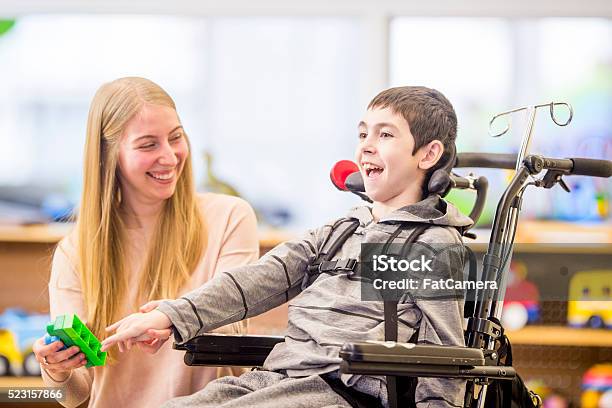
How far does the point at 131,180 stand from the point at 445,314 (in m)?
0.72

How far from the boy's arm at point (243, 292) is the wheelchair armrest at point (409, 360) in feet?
1.13

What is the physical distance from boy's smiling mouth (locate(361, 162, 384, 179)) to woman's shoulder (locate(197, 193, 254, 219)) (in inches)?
14.5

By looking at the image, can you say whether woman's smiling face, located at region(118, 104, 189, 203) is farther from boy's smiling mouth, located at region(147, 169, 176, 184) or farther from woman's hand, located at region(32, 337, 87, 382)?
woman's hand, located at region(32, 337, 87, 382)

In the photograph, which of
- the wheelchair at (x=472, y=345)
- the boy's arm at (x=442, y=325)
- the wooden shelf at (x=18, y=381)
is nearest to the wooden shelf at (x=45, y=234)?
the wooden shelf at (x=18, y=381)

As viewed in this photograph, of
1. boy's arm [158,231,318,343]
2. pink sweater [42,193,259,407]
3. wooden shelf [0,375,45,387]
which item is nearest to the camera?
boy's arm [158,231,318,343]

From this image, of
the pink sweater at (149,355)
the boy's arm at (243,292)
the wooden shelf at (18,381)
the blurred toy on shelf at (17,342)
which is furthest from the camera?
the blurred toy on shelf at (17,342)

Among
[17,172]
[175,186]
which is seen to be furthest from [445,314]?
[17,172]

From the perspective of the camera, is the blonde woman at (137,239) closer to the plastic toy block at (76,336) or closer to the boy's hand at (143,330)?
the plastic toy block at (76,336)

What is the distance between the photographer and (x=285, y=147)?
7.41 ft

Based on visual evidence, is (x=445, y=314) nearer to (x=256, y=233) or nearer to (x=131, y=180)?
(x=256, y=233)

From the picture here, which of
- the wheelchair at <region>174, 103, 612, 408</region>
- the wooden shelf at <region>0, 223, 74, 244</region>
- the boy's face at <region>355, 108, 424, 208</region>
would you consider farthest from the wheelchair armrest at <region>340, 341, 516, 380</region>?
the wooden shelf at <region>0, 223, 74, 244</region>

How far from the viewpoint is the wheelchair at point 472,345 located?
1.26 m

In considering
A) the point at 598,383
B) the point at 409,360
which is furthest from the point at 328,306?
the point at 598,383

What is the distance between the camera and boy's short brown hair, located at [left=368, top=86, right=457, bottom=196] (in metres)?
1.52
